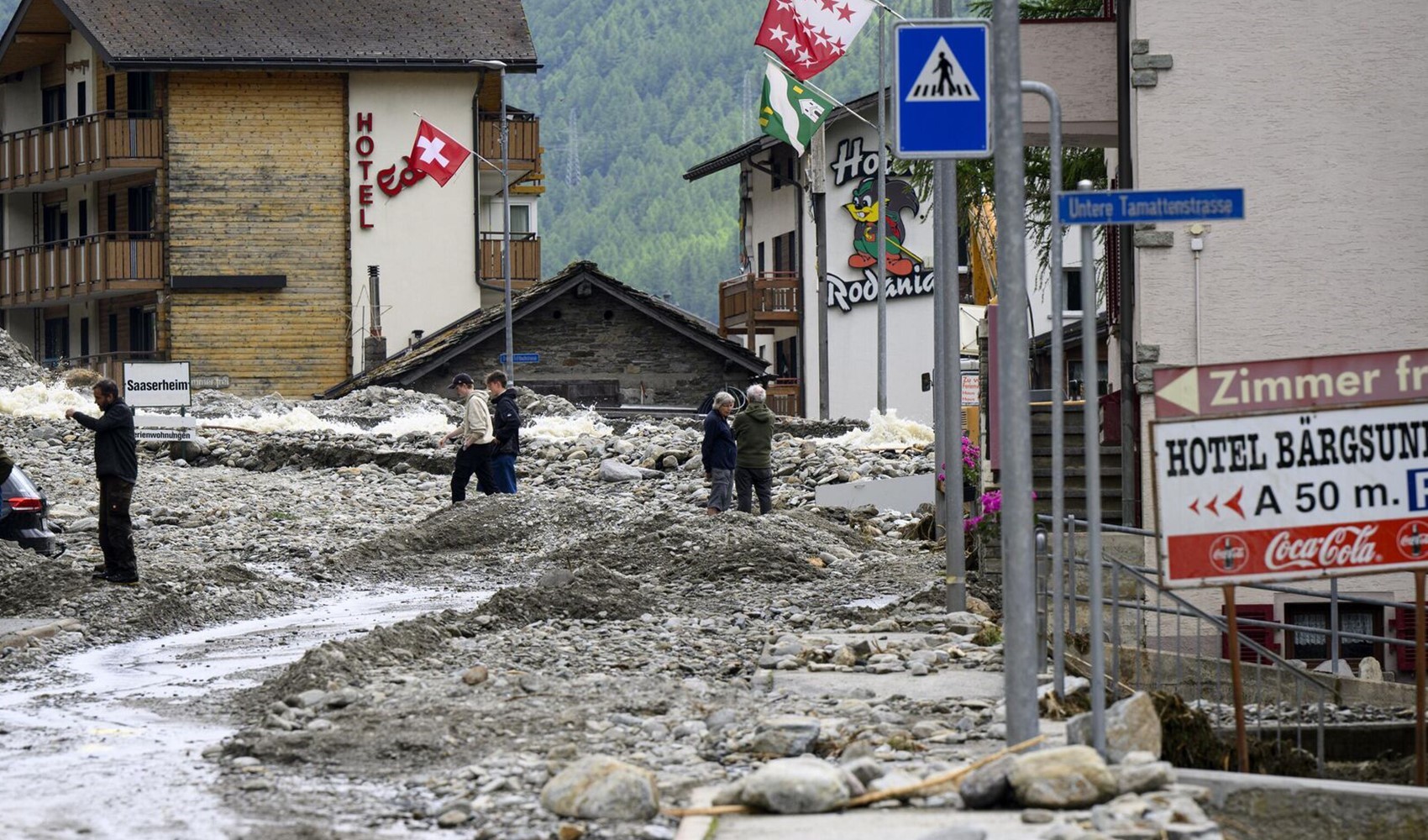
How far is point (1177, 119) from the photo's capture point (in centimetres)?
1902

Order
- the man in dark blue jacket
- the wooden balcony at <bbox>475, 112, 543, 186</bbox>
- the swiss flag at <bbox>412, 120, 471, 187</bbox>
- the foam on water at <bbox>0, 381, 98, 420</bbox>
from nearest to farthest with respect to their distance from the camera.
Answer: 1. the man in dark blue jacket
2. the foam on water at <bbox>0, 381, 98, 420</bbox>
3. the swiss flag at <bbox>412, 120, 471, 187</bbox>
4. the wooden balcony at <bbox>475, 112, 543, 186</bbox>

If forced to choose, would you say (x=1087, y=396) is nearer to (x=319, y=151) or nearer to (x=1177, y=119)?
(x=1177, y=119)

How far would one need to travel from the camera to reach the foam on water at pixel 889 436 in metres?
35.7

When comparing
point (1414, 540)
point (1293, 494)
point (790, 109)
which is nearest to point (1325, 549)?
point (1293, 494)

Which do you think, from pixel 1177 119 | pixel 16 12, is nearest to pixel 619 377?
pixel 16 12

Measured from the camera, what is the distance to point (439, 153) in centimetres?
5350

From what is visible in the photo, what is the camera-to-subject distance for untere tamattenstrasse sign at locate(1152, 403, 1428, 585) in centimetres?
948

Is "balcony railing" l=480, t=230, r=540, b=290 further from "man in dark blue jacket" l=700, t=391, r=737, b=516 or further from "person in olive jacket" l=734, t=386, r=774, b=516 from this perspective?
"man in dark blue jacket" l=700, t=391, r=737, b=516

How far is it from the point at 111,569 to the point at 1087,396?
1152 cm

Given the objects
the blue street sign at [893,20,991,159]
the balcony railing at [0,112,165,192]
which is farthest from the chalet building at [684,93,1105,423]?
the blue street sign at [893,20,991,159]

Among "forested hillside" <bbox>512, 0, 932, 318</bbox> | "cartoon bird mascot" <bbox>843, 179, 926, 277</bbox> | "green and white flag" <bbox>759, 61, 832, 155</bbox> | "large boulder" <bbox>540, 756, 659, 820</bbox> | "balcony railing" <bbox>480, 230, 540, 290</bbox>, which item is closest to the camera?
"large boulder" <bbox>540, 756, 659, 820</bbox>

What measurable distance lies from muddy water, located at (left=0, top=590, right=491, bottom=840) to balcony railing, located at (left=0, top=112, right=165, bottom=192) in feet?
135

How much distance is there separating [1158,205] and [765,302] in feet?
178

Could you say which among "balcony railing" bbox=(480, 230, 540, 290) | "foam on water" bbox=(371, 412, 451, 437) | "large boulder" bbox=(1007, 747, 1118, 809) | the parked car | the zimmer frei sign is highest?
"balcony railing" bbox=(480, 230, 540, 290)
